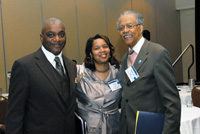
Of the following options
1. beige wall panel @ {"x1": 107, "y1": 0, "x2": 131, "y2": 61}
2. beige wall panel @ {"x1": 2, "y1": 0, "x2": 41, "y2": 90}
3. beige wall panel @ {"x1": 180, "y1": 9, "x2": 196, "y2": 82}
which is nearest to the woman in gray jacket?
beige wall panel @ {"x1": 2, "y1": 0, "x2": 41, "y2": 90}

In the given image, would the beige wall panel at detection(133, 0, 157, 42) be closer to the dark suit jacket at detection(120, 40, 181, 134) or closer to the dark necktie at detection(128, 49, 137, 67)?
the dark necktie at detection(128, 49, 137, 67)

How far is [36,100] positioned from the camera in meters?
1.75

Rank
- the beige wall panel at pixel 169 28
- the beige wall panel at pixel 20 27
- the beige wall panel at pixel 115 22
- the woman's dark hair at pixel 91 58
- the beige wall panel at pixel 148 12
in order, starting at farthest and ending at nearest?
the beige wall panel at pixel 169 28, the beige wall panel at pixel 148 12, the beige wall panel at pixel 115 22, the beige wall panel at pixel 20 27, the woman's dark hair at pixel 91 58

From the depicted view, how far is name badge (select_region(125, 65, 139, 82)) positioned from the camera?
1895 mm

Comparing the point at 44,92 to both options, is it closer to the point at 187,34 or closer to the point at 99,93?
the point at 99,93

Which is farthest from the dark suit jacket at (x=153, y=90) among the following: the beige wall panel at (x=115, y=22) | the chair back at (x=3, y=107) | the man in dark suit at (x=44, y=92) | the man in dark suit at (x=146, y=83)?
the beige wall panel at (x=115, y=22)

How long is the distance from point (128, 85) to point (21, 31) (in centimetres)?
367

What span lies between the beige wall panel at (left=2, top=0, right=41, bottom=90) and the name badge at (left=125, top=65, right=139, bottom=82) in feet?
11.6

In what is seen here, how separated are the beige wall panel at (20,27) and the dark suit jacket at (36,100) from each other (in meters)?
3.31

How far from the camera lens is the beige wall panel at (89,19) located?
20.6 feet

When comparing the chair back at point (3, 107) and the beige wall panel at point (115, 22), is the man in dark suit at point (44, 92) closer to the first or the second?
the chair back at point (3, 107)

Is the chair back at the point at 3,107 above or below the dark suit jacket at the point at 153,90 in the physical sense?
below

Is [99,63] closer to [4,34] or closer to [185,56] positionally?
[4,34]

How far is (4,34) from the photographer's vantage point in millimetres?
4801
